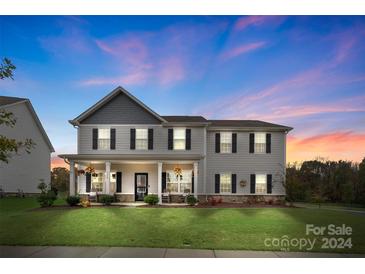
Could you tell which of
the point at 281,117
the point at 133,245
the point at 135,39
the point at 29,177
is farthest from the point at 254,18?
the point at 29,177

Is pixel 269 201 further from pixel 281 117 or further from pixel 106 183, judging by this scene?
pixel 106 183

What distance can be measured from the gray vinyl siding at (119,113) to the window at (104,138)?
20.5 inches

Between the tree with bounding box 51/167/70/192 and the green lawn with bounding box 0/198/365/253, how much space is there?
20.3 m

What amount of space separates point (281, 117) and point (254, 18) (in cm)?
715

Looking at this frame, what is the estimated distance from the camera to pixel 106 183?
2011cm

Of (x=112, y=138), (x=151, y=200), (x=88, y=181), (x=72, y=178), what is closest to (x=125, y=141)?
(x=112, y=138)

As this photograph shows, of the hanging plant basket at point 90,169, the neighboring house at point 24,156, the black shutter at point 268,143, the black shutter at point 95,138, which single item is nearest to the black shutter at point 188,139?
the black shutter at point 268,143

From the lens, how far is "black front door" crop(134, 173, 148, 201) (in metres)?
21.7

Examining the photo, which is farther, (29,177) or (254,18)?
(29,177)

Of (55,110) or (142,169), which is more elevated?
(55,110)

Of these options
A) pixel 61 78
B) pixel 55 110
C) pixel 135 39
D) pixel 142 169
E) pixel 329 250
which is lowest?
pixel 329 250

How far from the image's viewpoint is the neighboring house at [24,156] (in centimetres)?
2486

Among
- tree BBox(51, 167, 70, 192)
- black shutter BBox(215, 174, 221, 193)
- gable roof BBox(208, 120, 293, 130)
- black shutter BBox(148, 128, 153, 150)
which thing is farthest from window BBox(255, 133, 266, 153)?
tree BBox(51, 167, 70, 192)

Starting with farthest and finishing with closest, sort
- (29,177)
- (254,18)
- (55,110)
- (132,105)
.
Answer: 1. (29,177)
2. (132,105)
3. (55,110)
4. (254,18)
